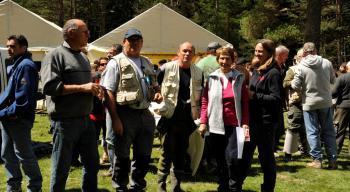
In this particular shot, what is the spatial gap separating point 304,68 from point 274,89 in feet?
7.00

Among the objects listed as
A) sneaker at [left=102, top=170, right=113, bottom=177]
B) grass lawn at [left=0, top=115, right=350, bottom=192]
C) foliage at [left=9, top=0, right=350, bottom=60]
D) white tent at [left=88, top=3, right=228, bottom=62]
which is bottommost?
grass lawn at [left=0, top=115, right=350, bottom=192]

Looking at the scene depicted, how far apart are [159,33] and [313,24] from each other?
4.83 metres

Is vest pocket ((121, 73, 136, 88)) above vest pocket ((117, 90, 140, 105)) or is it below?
above

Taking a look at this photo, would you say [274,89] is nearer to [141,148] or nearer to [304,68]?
[141,148]

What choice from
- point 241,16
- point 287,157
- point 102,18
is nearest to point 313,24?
point 287,157

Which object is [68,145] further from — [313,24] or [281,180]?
[313,24]

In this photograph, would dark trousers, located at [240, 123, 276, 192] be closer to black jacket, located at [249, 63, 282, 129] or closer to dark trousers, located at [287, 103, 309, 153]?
black jacket, located at [249, 63, 282, 129]

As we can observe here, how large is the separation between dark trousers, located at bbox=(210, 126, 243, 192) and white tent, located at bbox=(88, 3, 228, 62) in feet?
30.1

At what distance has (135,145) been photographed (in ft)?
15.8

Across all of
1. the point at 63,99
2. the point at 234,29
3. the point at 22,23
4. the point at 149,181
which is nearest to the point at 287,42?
the point at 234,29

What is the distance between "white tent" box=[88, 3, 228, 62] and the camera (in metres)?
13.9

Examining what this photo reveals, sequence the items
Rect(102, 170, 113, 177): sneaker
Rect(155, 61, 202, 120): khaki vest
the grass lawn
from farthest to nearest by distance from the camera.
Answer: Rect(102, 170, 113, 177): sneaker < the grass lawn < Rect(155, 61, 202, 120): khaki vest

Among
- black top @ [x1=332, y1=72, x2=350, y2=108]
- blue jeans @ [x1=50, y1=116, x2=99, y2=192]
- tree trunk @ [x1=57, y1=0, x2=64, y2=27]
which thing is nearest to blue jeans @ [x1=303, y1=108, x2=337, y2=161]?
black top @ [x1=332, y1=72, x2=350, y2=108]

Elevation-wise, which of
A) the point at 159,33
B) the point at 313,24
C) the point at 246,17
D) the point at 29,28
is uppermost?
the point at 246,17
